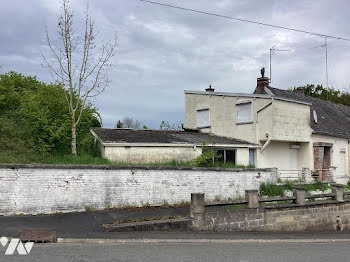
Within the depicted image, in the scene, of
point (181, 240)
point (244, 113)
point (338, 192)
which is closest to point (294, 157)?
point (244, 113)

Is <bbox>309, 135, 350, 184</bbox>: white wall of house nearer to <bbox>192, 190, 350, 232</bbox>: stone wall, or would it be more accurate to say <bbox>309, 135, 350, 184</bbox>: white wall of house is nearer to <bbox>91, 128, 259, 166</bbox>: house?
<bbox>91, 128, 259, 166</bbox>: house

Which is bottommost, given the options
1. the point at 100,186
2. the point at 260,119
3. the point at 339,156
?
the point at 100,186

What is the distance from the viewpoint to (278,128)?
2050cm

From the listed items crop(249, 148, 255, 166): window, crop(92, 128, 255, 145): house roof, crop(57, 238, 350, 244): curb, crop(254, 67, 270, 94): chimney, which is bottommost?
crop(57, 238, 350, 244): curb

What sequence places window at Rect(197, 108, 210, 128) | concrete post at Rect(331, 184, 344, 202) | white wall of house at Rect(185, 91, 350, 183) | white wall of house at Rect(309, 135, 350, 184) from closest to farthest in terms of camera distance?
concrete post at Rect(331, 184, 344, 202) → white wall of house at Rect(185, 91, 350, 183) → white wall of house at Rect(309, 135, 350, 184) → window at Rect(197, 108, 210, 128)

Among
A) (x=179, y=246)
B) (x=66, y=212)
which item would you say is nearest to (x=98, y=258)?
(x=179, y=246)

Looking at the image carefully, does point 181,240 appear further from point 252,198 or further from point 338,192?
point 338,192

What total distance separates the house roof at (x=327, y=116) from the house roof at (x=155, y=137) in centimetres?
582

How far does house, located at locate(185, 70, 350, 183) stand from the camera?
2080 centimetres

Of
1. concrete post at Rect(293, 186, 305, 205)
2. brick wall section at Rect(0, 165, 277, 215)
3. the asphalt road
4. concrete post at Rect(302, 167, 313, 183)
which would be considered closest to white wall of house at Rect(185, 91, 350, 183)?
concrete post at Rect(302, 167, 313, 183)

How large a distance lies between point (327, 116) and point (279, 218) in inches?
637

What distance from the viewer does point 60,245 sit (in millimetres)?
9055

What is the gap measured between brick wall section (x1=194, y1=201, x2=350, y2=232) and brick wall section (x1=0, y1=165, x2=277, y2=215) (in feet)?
8.12

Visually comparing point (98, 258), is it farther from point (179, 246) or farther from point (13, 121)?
point (13, 121)
